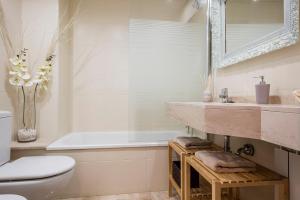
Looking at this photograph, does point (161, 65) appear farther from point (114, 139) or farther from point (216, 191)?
point (216, 191)

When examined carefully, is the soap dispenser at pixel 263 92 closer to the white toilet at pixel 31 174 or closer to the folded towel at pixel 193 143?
the folded towel at pixel 193 143

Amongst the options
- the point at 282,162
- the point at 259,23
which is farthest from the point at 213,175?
the point at 259,23

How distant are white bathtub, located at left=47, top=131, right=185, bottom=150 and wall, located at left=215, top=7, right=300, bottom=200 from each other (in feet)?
2.83

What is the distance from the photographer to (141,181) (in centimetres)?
217

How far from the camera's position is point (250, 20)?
60.8 inches

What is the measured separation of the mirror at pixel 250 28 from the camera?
116cm

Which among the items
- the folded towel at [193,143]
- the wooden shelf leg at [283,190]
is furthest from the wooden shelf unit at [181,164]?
the wooden shelf leg at [283,190]

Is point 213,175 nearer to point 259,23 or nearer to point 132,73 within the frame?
point 259,23

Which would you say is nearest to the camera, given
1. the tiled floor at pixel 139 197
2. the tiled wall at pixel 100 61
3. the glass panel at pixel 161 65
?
the tiled floor at pixel 139 197

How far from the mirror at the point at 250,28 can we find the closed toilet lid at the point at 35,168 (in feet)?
5.13

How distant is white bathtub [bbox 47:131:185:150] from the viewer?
82.2 inches

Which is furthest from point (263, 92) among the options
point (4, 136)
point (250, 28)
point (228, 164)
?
point (4, 136)

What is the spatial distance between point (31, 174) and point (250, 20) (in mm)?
1875

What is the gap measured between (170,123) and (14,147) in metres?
1.60
